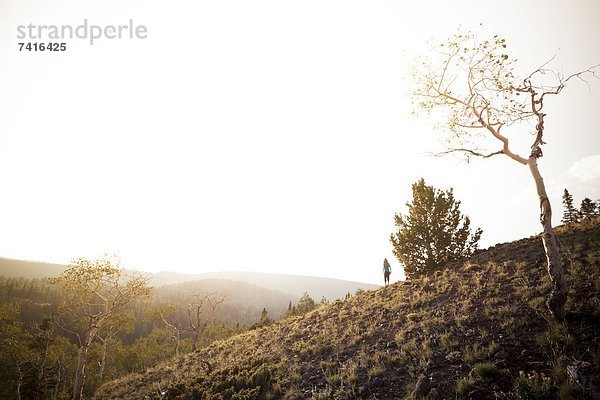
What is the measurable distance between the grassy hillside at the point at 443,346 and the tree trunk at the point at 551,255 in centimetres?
49

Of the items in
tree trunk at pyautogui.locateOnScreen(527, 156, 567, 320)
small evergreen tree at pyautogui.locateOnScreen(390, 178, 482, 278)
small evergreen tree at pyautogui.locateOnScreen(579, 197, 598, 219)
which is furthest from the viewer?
small evergreen tree at pyautogui.locateOnScreen(579, 197, 598, 219)

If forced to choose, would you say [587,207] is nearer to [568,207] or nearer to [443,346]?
[568,207]

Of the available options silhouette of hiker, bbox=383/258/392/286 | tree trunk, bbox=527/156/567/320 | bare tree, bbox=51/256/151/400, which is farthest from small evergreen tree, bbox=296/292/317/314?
tree trunk, bbox=527/156/567/320

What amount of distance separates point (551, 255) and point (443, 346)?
16.1 feet

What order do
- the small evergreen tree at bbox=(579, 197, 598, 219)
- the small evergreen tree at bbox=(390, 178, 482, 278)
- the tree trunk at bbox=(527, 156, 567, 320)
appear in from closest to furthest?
the tree trunk at bbox=(527, 156, 567, 320) < the small evergreen tree at bbox=(390, 178, 482, 278) < the small evergreen tree at bbox=(579, 197, 598, 219)

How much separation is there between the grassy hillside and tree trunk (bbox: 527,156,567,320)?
0.49 metres

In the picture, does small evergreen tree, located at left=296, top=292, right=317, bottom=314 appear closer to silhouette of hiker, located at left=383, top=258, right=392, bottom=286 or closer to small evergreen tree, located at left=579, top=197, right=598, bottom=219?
silhouette of hiker, located at left=383, top=258, right=392, bottom=286

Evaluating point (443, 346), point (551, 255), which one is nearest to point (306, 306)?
point (443, 346)

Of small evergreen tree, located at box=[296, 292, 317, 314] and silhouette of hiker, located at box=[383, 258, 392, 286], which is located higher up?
silhouette of hiker, located at box=[383, 258, 392, 286]

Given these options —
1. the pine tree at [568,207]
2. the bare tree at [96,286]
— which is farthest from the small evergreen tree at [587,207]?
the bare tree at [96,286]

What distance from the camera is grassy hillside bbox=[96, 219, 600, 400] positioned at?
8.11 m

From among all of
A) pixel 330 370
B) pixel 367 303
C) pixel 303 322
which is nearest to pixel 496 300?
pixel 330 370

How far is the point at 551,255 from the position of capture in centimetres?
1029

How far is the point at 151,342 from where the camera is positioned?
62750 millimetres
